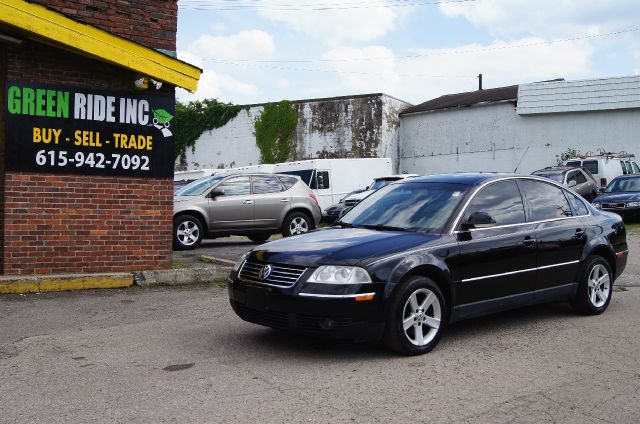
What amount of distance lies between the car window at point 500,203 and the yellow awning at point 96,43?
4.71m

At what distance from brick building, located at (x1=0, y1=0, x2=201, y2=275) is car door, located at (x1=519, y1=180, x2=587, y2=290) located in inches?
196

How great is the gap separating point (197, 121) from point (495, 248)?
120 ft

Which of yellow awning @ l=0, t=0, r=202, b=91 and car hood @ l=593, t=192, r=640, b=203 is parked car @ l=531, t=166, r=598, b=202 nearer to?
car hood @ l=593, t=192, r=640, b=203

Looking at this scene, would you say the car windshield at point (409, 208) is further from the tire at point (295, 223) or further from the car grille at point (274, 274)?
the tire at point (295, 223)

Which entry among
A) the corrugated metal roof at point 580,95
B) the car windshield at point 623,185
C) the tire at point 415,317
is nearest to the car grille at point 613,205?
the car windshield at point 623,185

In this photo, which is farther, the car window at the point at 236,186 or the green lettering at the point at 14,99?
the car window at the point at 236,186

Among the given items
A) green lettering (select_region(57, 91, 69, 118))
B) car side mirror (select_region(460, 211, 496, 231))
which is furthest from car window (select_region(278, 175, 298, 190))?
car side mirror (select_region(460, 211, 496, 231))

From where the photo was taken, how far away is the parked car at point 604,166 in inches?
1002

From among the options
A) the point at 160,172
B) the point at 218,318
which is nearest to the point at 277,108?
the point at 160,172

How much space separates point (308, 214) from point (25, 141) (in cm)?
859

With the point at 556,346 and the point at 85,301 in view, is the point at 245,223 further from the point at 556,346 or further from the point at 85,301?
the point at 556,346

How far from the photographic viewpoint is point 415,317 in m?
6.09

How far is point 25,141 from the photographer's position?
9258 mm

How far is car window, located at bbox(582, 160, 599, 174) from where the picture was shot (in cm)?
2564
